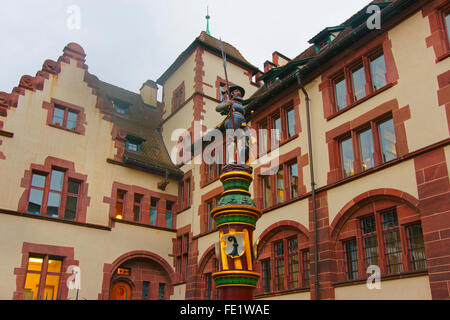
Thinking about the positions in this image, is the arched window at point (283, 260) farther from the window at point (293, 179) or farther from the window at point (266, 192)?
the window at point (266, 192)

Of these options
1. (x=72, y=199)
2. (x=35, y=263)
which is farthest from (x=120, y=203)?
(x=35, y=263)

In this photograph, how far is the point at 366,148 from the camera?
14.8 meters

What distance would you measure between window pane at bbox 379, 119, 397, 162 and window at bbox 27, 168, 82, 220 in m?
13.9

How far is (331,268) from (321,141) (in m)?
4.49

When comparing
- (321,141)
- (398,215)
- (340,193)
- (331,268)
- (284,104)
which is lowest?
(331,268)

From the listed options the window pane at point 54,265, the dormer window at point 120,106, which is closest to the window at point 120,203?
the window pane at point 54,265

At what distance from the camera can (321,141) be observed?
53.9ft

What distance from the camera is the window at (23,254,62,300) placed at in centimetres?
1889

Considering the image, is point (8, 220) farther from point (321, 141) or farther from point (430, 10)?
point (430, 10)

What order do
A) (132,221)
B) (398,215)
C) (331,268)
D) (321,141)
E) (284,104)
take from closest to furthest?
(398,215)
(331,268)
(321,141)
(284,104)
(132,221)

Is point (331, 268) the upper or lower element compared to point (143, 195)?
lower

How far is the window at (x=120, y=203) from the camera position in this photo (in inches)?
900
